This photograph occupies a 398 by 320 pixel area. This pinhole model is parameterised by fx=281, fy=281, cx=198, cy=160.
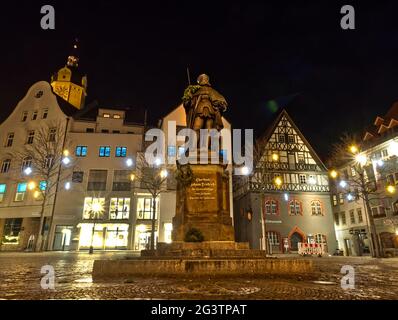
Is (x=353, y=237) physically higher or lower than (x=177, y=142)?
lower

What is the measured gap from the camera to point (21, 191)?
1510 inches

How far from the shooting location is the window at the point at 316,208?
122 ft

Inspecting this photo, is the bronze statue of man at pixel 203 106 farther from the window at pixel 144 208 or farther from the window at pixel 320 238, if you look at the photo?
the window at pixel 320 238

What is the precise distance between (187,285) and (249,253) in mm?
3329

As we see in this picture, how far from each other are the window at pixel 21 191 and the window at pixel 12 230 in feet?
9.21

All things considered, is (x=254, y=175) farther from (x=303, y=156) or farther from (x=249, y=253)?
(x=249, y=253)

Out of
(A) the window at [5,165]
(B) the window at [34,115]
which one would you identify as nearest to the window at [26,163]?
(A) the window at [5,165]

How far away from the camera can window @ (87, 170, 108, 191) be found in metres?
37.6

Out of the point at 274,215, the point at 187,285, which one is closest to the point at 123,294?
the point at 187,285

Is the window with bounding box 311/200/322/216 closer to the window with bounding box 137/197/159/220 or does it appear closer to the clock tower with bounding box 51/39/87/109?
the window with bounding box 137/197/159/220

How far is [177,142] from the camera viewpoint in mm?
35312

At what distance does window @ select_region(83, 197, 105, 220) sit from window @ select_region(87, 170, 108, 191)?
58.0 inches

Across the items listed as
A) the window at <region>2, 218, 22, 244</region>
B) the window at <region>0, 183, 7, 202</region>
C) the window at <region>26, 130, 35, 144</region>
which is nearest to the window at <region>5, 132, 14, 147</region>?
the window at <region>26, 130, 35, 144</region>

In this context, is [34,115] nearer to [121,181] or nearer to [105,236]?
[121,181]
